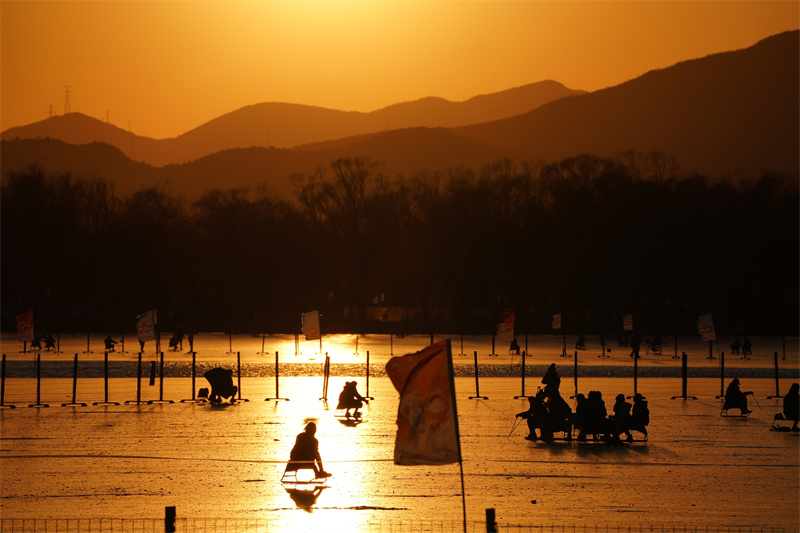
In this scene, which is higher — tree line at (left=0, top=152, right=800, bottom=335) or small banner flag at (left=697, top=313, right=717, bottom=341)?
tree line at (left=0, top=152, right=800, bottom=335)

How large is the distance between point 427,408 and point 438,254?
94.5m

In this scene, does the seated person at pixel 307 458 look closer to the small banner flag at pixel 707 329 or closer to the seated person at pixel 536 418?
the seated person at pixel 536 418

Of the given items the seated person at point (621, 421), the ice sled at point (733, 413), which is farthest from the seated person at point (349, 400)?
the ice sled at point (733, 413)

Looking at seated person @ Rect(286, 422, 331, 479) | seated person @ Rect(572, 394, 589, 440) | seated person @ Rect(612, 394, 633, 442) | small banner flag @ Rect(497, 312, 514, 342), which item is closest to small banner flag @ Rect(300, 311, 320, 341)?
small banner flag @ Rect(497, 312, 514, 342)

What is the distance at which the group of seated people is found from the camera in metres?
23.6

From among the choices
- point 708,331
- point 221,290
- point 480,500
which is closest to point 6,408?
point 480,500

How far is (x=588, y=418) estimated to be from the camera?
23.7m

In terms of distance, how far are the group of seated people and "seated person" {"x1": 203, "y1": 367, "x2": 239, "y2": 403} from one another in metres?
11.0

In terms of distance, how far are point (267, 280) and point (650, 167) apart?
46.4 metres

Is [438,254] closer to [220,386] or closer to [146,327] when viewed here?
[146,327]

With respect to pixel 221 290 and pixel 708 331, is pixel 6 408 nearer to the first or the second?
pixel 708 331

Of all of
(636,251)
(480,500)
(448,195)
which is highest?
(448,195)

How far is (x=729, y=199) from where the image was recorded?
111 meters

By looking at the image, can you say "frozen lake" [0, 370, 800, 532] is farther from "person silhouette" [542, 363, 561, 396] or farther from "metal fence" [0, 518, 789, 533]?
"person silhouette" [542, 363, 561, 396]
